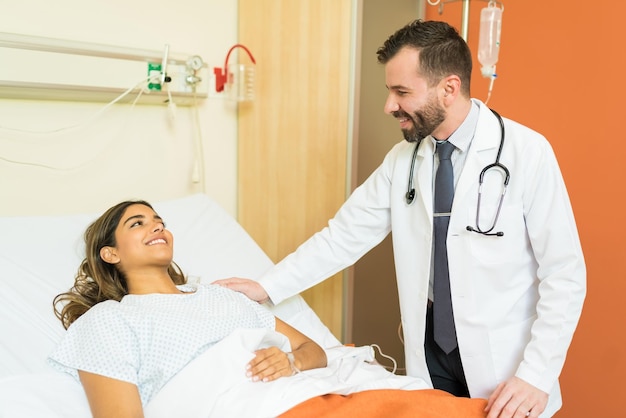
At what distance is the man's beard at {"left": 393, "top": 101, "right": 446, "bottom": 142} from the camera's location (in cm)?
165

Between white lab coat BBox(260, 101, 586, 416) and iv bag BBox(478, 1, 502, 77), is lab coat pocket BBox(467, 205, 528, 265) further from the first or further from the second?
iv bag BBox(478, 1, 502, 77)

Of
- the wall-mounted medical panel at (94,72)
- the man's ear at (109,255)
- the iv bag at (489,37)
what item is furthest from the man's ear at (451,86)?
the wall-mounted medical panel at (94,72)

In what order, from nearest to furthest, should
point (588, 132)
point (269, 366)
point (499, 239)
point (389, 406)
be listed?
1. point (389, 406)
2. point (269, 366)
3. point (499, 239)
4. point (588, 132)

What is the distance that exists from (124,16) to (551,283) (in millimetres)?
1768

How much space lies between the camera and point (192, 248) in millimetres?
2016

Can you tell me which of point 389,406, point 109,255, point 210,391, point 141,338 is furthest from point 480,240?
point 109,255

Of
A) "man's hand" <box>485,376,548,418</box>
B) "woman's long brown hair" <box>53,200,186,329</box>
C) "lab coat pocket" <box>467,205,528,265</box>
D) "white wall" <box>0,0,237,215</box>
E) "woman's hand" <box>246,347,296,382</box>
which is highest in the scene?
"white wall" <box>0,0,237,215</box>

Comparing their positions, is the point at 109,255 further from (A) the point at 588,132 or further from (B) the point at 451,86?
(A) the point at 588,132

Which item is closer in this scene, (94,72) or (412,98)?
(412,98)

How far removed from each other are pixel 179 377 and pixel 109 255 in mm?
446

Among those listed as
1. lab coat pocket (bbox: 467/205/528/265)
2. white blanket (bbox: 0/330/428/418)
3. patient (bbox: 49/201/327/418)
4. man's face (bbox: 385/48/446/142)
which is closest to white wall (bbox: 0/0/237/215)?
patient (bbox: 49/201/327/418)

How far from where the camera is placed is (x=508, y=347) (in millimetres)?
1629

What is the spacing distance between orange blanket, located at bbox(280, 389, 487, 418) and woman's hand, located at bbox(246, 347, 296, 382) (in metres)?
0.13

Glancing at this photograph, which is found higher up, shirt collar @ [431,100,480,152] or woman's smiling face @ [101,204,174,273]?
shirt collar @ [431,100,480,152]
